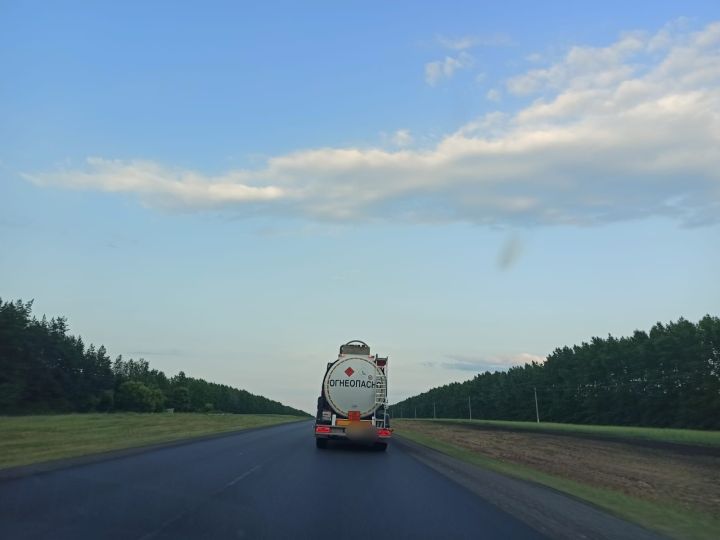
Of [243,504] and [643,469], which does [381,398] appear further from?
[243,504]

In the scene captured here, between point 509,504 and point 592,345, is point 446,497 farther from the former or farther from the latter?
point 592,345

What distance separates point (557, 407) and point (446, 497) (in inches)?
4210

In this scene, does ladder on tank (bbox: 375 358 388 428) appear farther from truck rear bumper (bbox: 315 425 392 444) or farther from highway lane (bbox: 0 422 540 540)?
highway lane (bbox: 0 422 540 540)

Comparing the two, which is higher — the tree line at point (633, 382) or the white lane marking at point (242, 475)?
the tree line at point (633, 382)

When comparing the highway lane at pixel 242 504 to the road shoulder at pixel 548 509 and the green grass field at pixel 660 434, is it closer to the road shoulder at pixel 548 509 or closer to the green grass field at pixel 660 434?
the road shoulder at pixel 548 509

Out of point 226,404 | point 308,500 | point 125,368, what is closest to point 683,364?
point 308,500

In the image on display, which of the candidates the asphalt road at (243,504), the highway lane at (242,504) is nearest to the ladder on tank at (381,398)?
the highway lane at (242,504)

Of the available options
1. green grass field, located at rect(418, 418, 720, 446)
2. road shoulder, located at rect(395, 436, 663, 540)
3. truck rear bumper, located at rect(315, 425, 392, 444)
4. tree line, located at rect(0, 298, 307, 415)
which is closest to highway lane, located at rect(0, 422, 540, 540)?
road shoulder, located at rect(395, 436, 663, 540)

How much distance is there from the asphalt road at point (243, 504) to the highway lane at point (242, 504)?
18mm

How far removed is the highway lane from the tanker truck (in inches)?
287

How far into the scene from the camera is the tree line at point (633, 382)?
7800 centimetres

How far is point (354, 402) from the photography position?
2805 cm

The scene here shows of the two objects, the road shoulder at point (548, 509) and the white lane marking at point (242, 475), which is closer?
the road shoulder at point (548, 509)

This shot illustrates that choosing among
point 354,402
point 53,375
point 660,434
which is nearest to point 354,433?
point 354,402
